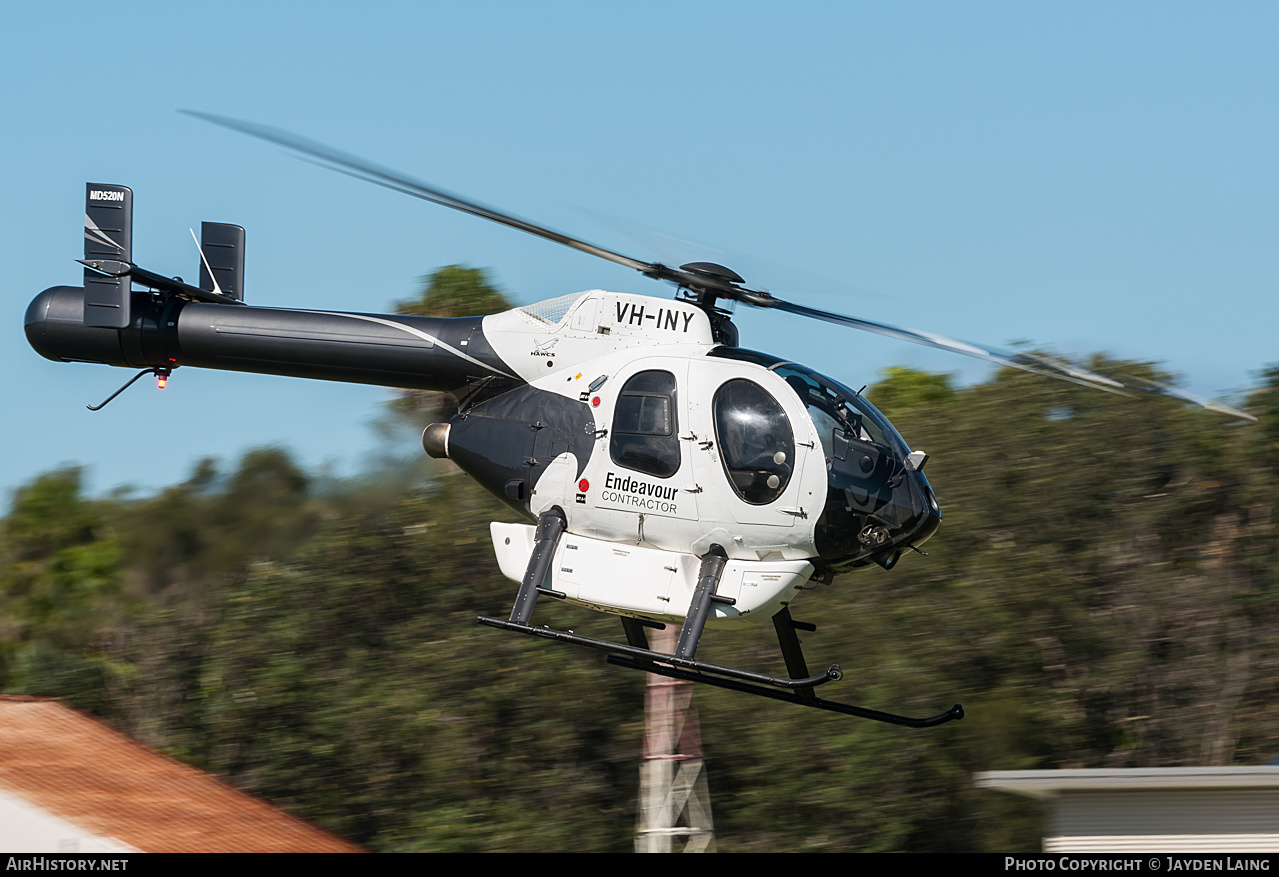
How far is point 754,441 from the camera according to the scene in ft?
33.0

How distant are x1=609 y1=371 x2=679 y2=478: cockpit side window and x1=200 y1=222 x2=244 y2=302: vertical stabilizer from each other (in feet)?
13.9

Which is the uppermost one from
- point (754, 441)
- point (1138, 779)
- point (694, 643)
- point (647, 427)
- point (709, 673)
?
point (754, 441)

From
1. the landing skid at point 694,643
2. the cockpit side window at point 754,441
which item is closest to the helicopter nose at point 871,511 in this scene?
the cockpit side window at point 754,441

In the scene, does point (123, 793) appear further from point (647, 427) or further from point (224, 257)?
point (647, 427)

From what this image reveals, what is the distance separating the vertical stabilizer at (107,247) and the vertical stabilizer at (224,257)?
75 cm

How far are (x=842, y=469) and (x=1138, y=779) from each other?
357 cm

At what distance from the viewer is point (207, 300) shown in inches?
476

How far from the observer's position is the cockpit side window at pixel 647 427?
10.3 m

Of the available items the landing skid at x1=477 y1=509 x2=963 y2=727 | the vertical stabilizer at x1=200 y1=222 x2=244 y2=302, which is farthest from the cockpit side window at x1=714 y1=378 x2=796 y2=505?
the vertical stabilizer at x1=200 y1=222 x2=244 y2=302

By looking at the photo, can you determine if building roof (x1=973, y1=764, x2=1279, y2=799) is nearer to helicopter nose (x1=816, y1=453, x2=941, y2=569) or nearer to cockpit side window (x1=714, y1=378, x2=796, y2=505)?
helicopter nose (x1=816, y1=453, x2=941, y2=569)

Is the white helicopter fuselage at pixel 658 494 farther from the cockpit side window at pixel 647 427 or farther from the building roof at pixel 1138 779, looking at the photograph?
the building roof at pixel 1138 779

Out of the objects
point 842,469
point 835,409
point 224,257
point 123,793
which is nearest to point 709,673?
point 842,469

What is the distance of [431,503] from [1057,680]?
1195 centimetres
